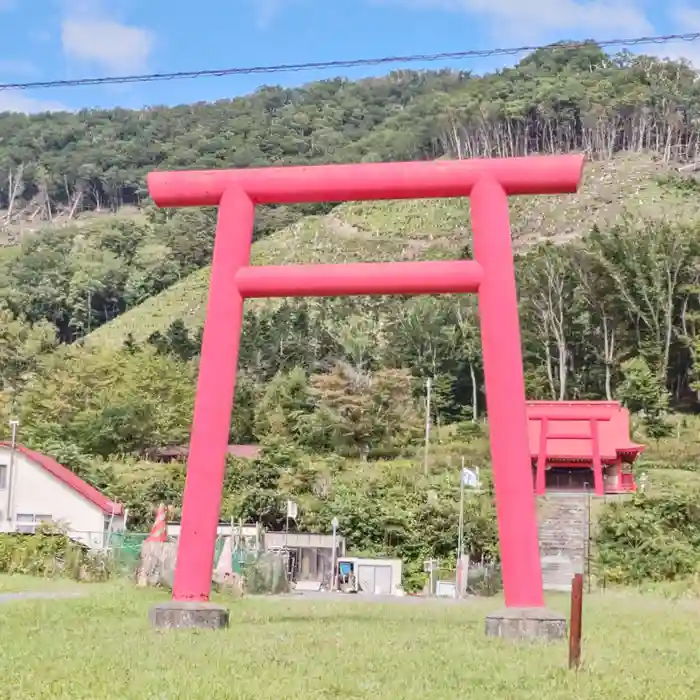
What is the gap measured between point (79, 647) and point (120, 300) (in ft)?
291

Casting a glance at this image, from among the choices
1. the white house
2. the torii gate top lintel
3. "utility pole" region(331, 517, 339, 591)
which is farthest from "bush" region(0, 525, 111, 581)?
the torii gate top lintel

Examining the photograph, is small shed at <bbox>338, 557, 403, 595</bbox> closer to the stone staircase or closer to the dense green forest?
the dense green forest

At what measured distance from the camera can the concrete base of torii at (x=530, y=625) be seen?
979 cm

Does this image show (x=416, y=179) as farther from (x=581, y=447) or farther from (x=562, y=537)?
(x=581, y=447)

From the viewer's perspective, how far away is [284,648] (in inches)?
341

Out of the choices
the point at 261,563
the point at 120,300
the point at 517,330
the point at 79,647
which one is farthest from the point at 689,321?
the point at 120,300

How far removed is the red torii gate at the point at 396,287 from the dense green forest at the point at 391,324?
3.97 metres

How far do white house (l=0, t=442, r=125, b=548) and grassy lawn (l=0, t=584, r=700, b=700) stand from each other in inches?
698

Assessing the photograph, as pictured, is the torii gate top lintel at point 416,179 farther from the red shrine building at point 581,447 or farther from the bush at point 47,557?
the red shrine building at point 581,447

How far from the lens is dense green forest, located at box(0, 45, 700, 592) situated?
107 ft

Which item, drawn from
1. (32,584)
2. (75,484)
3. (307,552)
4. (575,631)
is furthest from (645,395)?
(575,631)

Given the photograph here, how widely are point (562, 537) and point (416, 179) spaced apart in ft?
63.0

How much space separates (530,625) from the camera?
9820mm

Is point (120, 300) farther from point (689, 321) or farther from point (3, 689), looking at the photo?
point (3, 689)
